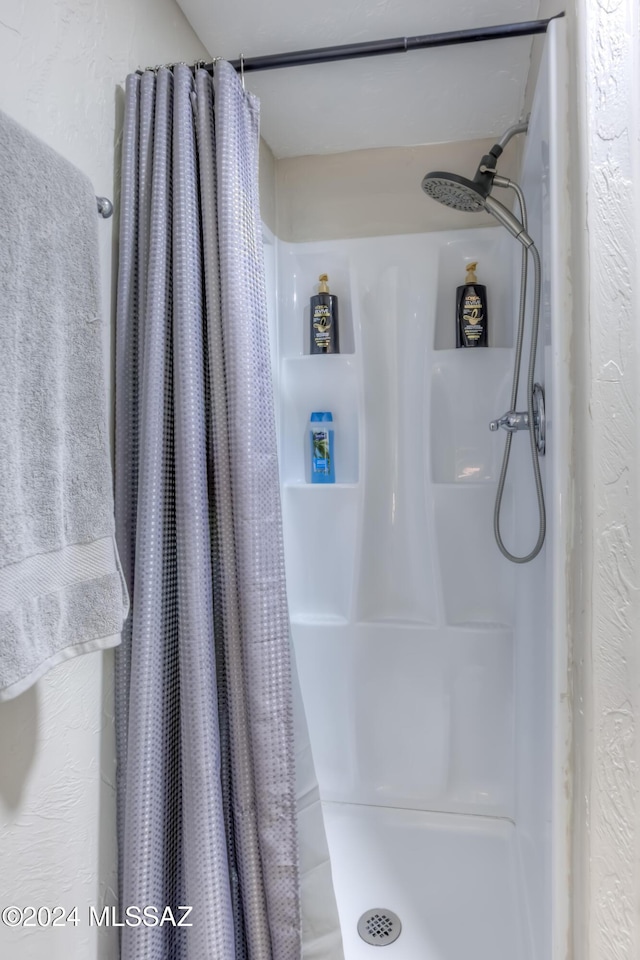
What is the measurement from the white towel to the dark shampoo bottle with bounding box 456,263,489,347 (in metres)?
1.18

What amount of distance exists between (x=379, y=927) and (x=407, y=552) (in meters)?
0.96

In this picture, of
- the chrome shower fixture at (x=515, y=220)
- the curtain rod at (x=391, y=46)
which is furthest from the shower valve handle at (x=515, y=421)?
the curtain rod at (x=391, y=46)

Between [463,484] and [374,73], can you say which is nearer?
[374,73]

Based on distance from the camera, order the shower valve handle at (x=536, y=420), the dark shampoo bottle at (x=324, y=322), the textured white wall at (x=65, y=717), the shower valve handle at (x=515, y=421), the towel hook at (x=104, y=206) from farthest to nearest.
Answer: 1. the dark shampoo bottle at (x=324, y=322)
2. the shower valve handle at (x=515, y=421)
3. the shower valve handle at (x=536, y=420)
4. the towel hook at (x=104, y=206)
5. the textured white wall at (x=65, y=717)

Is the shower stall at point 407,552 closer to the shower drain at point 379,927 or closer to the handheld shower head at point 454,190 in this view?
the shower drain at point 379,927

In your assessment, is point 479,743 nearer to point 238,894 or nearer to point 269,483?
point 238,894

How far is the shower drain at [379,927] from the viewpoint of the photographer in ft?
4.45

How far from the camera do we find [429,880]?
60.6 inches

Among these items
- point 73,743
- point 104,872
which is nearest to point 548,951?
point 104,872

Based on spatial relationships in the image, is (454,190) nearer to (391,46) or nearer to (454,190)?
(454,190)

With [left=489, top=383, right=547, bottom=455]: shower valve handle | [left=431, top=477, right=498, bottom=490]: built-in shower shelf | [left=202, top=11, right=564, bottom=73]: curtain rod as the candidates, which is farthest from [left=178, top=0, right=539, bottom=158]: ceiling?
[left=431, top=477, right=498, bottom=490]: built-in shower shelf

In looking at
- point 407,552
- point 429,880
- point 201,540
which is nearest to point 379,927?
point 429,880

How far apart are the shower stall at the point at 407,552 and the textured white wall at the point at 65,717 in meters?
0.84

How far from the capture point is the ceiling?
1.32 m
